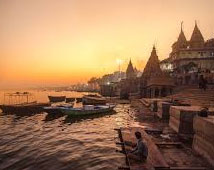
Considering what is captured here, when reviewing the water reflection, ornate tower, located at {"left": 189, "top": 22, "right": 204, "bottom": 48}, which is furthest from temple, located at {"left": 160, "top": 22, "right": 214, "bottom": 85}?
the water reflection

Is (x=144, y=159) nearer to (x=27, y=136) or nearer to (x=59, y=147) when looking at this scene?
(x=59, y=147)

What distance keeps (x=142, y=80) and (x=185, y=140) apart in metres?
46.0

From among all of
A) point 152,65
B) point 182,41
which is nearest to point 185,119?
point 152,65

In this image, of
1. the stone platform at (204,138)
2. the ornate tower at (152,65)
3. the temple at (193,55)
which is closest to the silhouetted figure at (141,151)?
the stone platform at (204,138)

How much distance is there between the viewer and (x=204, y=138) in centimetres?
1241

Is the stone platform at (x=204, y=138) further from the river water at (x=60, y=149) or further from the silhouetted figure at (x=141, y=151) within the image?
the river water at (x=60, y=149)

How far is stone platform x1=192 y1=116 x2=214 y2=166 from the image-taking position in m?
11.4

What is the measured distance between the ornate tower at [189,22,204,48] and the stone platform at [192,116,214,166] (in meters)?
68.0

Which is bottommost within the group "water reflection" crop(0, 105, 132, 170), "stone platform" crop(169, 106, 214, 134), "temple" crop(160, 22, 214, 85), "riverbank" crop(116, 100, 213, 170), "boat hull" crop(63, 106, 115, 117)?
"water reflection" crop(0, 105, 132, 170)

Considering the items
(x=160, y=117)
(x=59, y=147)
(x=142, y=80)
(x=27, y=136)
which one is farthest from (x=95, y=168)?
(x=142, y=80)

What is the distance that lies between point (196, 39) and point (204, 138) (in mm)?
71376

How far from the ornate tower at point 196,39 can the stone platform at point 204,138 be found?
68.0 meters

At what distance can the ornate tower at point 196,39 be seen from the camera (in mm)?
76250

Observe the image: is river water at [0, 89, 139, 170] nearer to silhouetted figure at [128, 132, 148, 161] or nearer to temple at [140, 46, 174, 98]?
silhouetted figure at [128, 132, 148, 161]
